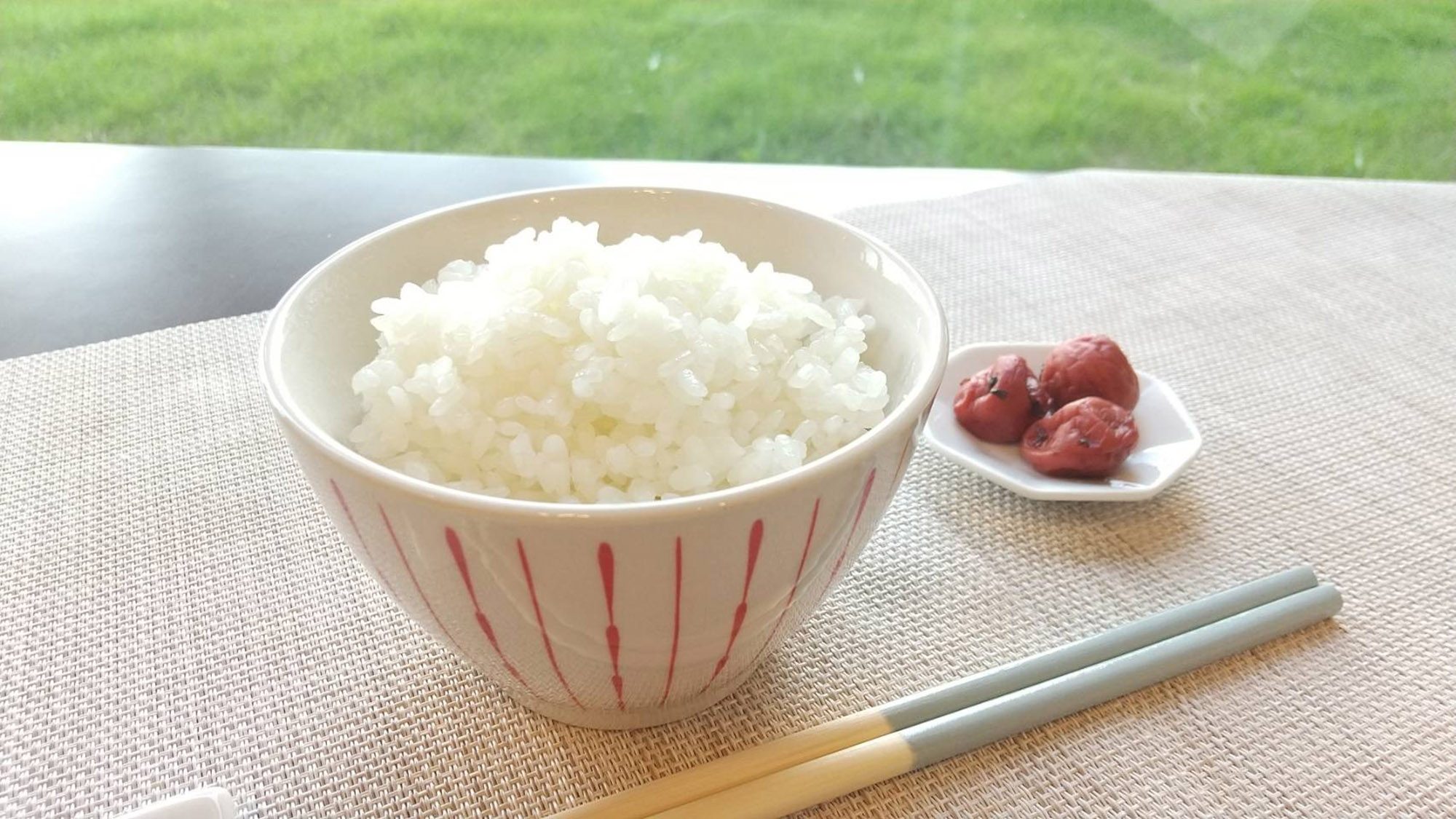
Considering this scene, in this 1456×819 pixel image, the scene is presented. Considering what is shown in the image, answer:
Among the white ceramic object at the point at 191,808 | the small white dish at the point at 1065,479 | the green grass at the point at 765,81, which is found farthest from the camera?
the green grass at the point at 765,81

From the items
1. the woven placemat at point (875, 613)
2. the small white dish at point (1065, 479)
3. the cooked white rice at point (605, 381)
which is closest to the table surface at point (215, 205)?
the woven placemat at point (875, 613)

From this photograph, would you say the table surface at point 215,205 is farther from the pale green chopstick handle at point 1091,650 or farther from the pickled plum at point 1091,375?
the pale green chopstick handle at point 1091,650

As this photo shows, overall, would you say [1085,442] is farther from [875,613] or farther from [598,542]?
[598,542]

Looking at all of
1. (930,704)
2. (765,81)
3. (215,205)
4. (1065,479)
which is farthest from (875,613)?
(765,81)

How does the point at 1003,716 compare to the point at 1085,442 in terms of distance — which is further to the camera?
the point at 1085,442

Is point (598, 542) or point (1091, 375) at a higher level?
point (598, 542)

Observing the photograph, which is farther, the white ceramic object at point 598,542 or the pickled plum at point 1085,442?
the pickled plum at point 1085,442
